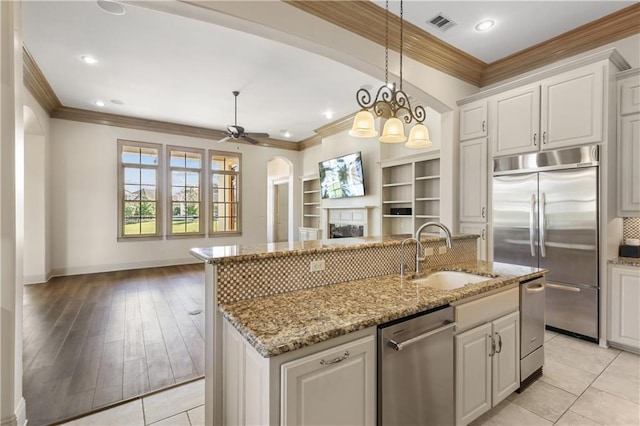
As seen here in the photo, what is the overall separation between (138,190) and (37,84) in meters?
2.61

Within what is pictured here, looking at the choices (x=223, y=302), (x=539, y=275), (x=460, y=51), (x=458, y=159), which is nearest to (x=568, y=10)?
(x=460, y=51)

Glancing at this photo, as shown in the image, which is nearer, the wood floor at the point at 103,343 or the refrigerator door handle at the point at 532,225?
the wood floor at the point at 103,343

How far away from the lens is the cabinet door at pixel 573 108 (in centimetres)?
283

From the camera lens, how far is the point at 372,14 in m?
2.92

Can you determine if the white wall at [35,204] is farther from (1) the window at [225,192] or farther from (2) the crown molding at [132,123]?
(1) the window at [225,192]

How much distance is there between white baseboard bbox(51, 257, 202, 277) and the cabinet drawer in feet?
18.8

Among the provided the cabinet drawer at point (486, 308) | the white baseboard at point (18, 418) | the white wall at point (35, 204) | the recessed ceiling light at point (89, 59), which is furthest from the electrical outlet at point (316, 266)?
the white wall at point (35, 204)

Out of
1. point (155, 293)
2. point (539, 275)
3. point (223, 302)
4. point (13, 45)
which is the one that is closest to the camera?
point (223, 302)

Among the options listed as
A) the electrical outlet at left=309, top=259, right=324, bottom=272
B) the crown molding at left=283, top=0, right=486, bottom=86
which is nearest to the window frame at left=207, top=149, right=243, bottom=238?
the crown molding at left=283, top=0, right=486, bottom=86

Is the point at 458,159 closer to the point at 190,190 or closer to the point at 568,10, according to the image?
the point at 568,10

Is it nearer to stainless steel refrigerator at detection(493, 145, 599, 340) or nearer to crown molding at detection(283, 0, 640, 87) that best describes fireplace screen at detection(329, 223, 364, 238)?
stainless steel refrigerator at detection(493, 145, 599, 340)

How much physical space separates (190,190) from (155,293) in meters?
3.13

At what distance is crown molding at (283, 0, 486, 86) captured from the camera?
275cm

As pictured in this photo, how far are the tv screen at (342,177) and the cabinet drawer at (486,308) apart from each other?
13.8 feet
